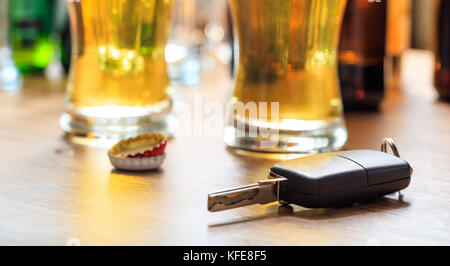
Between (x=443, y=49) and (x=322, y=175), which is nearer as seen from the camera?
(x=322, y=175)

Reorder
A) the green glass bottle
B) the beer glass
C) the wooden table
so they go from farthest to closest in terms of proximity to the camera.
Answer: the green glass bottle → the beer glass → the wooden table

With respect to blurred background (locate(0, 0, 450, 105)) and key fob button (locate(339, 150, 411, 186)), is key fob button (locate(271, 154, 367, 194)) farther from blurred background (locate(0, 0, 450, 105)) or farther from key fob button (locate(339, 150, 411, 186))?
blurred background (locate(0, 0, 450, 105))

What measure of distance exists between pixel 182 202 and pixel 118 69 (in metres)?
0.22

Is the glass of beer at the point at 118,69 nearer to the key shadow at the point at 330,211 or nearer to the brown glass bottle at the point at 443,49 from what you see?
the key shadow at the point at 330,211

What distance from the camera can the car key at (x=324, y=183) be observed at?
1.17ft

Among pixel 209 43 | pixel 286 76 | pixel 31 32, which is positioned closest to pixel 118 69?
pixel 286 76

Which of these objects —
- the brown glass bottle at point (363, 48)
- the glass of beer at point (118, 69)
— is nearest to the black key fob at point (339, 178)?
the glass of beer at point (118, 69)

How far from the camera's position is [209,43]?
1.42 m

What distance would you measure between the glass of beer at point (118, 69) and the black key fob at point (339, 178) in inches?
9.4

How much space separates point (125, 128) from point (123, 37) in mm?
80

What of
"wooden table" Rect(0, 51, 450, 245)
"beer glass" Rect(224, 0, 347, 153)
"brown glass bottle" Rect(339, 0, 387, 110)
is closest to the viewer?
"wooden table" Rect(0, 51, 450, 245)

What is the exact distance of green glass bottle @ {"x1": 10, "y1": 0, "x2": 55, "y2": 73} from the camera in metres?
1.05

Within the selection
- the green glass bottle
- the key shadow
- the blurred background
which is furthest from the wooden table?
the green glass bottle

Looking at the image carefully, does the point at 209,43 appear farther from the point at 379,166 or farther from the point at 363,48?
the point at 379,166
